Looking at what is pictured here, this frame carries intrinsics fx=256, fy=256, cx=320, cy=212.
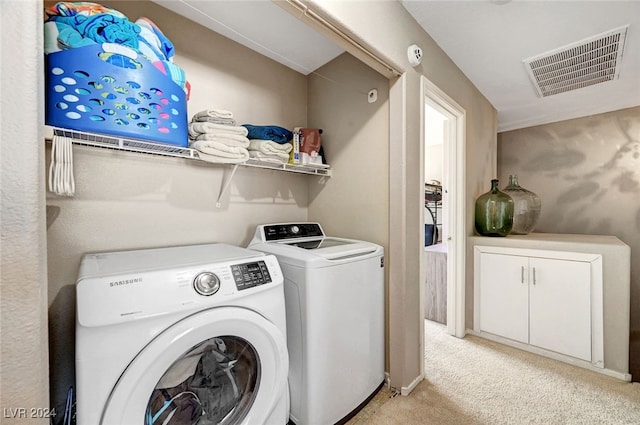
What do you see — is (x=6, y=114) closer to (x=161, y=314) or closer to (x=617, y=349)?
(x=161, y=314)

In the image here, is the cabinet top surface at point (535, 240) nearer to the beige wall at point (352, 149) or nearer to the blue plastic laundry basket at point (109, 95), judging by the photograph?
the beige wall at point (352, 149)

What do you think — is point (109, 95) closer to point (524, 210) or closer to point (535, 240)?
point (535, 240)

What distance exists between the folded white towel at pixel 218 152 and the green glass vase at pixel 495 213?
221cm

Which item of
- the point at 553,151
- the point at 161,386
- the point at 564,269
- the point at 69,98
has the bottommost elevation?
the point at 161,386

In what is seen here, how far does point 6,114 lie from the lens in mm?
510

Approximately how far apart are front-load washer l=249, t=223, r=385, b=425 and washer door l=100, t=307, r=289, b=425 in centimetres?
19

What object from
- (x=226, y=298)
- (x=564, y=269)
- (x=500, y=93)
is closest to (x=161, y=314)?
(x=226, y=298)

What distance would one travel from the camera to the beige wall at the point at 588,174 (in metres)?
2.63

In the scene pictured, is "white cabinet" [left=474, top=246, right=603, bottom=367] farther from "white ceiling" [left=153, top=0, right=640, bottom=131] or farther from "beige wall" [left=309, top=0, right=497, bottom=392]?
"white ceiling" [left=153, top=0, right=640, bottom=131]

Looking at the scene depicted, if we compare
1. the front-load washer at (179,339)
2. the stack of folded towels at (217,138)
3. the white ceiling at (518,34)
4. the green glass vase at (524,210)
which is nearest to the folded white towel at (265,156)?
the stack of folded towels at (217,138)

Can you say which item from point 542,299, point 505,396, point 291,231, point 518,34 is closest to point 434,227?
point 542,299

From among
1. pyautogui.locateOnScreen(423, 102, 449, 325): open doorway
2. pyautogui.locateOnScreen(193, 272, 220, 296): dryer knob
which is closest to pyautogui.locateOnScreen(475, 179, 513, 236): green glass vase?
pyautogui.locateOnScreen(423, 102, 449, 325): open doorway

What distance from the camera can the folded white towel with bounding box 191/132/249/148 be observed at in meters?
1.31

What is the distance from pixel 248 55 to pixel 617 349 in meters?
3.28
